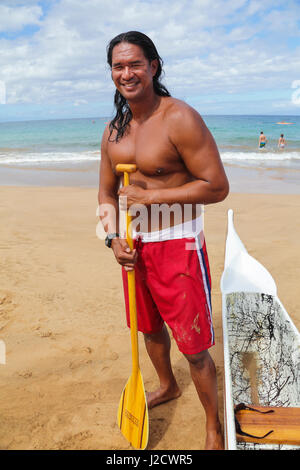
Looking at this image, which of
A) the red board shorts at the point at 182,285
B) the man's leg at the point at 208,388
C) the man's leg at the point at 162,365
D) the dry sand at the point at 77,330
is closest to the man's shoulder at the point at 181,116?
the red board shorts at the point at 182,285

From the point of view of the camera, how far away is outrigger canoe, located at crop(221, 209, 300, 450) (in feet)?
6.99

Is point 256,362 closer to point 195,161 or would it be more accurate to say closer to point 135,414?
point 135,414

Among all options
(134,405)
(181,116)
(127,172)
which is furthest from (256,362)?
(181,116)

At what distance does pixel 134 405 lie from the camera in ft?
8.16

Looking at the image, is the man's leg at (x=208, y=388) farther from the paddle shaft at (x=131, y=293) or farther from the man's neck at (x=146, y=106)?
the man's neck at (x=146, y=106)

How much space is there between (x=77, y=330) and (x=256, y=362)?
1.79 m

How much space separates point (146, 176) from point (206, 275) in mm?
676

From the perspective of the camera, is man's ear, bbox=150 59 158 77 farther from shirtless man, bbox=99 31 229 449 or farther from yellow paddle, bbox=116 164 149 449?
yellow paddle, bbox=116 164 149 449

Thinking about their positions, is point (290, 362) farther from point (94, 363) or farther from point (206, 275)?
point (94, 363)

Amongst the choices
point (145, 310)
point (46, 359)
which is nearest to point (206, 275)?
point (145, 310)

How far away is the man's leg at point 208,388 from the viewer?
2.25 metres

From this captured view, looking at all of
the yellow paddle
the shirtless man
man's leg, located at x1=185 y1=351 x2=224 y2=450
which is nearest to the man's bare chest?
the shirtless man

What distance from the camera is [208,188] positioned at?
6.55 feet

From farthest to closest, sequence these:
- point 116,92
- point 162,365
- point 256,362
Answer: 1. point 256,362
2. point 162,365
3. point 116,92
